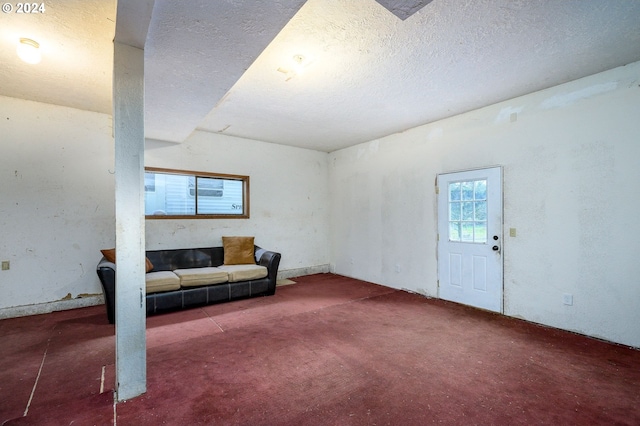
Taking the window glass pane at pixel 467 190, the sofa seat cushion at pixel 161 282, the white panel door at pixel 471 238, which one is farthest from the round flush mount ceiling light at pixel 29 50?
the window glass pane at pixel 467 190

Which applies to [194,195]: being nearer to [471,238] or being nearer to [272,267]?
[272,267]

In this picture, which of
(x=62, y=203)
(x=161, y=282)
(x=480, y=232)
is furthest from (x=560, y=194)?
(x=62, y=203)

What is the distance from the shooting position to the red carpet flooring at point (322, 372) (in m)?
1.82

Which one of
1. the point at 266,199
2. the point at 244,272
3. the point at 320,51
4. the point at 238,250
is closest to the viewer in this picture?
the point at 320,51

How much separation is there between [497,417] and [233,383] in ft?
6.04

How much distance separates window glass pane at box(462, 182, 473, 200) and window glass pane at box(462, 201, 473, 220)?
0.25ft

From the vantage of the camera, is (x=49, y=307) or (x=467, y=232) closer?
(x=49, y=307)

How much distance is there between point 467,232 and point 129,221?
4018 millimetres

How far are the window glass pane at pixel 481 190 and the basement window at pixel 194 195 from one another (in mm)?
3916

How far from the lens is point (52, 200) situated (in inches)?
147

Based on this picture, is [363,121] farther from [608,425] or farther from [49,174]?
[49,174]

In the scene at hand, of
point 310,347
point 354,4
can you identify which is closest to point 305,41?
point 354,4

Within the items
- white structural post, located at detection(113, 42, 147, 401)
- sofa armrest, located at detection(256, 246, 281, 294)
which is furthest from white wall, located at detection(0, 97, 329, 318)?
white structural post, located at detection(113, 42, 147, 401)

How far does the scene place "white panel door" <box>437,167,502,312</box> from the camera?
370cm
